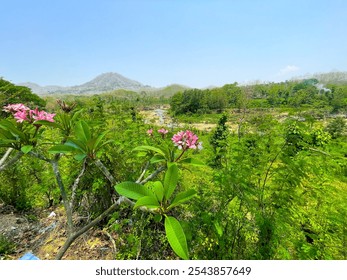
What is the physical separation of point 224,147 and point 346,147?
74 centimetres

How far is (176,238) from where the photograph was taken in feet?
2.27

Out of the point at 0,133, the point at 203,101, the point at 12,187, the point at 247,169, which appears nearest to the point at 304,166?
the point at 247,169

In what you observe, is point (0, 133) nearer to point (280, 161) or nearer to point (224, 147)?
point (224, 147)

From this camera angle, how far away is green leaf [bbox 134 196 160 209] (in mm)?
689

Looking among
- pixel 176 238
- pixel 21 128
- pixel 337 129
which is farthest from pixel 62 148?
pixel 337 129

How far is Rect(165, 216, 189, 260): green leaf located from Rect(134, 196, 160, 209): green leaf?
7cm

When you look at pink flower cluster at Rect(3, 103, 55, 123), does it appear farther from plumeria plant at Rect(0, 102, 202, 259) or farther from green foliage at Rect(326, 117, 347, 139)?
green foliage at Rect(326, 117, 347, 139)

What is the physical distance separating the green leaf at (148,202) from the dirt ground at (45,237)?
1.31 m

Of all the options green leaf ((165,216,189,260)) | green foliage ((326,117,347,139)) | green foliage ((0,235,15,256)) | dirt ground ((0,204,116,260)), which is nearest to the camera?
green leaf ((165,216,189,260))

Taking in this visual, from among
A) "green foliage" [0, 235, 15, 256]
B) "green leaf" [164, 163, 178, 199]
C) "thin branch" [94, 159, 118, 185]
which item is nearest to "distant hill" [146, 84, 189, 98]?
"green foliage" [0, 235, 15, 256]

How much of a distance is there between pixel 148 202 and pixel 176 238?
14 centimetres

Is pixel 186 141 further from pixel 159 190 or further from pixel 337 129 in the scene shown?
pixel 337 129

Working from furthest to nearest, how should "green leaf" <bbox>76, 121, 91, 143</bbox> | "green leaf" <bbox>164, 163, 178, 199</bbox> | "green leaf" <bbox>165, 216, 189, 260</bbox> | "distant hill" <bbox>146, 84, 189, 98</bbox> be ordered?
1. "distant hill" <bbox>146, 84, 189, 98</bbox>
2. "green leaf" <bbox>76, 121, 91, 143</bbox>
3. "green leaf" <bbox>164, 163, 178, 199</bbox>
4. "green leaf" <bbox>165, 216, 189, 260</bbox>

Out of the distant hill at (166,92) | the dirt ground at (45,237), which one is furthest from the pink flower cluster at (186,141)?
the distant hill at (166,92)
